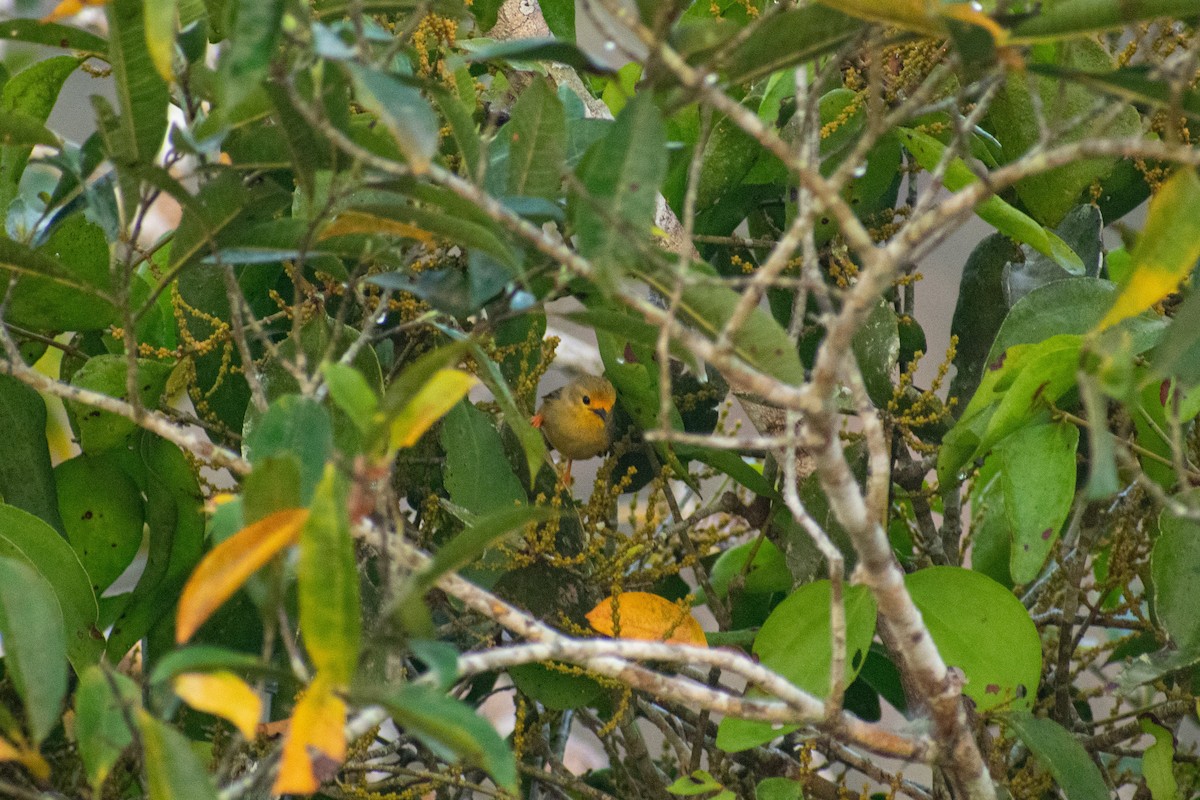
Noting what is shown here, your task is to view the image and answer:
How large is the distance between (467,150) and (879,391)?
1.70 feet

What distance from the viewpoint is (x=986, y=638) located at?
928 millimetres

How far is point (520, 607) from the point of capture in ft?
3.49

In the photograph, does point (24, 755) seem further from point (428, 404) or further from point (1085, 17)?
point (1085, 17)

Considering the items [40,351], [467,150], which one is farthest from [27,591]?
[40,351]

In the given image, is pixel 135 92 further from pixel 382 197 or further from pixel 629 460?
pixel 629 460

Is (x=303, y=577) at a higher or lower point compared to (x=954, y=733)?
higher

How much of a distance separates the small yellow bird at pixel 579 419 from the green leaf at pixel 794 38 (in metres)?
0.91

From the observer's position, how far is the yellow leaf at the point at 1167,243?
51cm

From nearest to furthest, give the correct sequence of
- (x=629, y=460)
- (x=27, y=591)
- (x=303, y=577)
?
(x=303, y=577) → (x=27, y=591) → (x=629, y=460)

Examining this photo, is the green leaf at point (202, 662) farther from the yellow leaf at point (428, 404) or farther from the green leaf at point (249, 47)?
the green leaf at point (249, 47)


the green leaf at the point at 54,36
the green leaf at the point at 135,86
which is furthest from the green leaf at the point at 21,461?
the green leaf at the point at 135,86

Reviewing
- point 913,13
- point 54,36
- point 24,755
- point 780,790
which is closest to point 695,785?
point 780,790

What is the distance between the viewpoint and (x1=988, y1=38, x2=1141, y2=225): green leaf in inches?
39.9

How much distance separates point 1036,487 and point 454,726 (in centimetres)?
54
